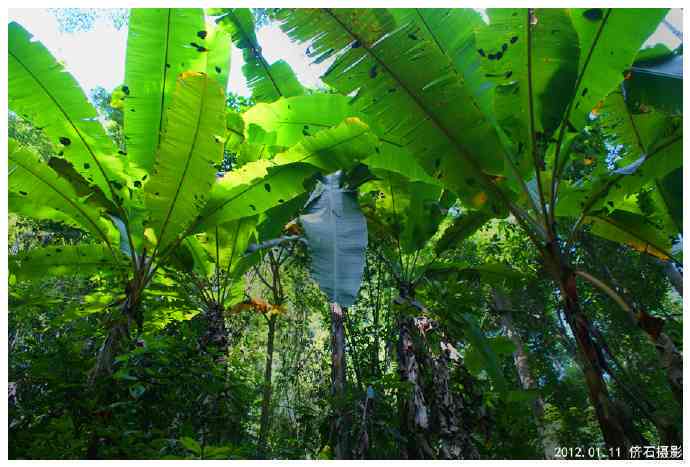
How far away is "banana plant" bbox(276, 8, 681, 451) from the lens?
177 centimetres

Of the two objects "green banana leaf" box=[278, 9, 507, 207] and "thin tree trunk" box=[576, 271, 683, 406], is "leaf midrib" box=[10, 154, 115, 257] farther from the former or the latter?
"thin tree trunk" box=[576, 271, 683, 406]

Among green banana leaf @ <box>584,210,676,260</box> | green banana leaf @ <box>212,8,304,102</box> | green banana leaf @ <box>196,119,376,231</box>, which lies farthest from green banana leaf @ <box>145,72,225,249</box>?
green banana leaf @ <box>584,210,676,260</box>

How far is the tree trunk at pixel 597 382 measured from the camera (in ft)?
5.03

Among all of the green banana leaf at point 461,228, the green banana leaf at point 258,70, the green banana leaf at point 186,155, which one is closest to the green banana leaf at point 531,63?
the green banana leaf at point 461,228

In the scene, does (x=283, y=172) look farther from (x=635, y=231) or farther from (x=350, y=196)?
(x=635, y=231)

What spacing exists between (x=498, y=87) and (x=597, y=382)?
54.7 inches

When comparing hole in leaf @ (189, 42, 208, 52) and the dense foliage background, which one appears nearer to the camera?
the dense foliage background

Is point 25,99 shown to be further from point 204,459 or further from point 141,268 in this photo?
point 204,459

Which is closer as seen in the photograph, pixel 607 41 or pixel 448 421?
pixel 607 41

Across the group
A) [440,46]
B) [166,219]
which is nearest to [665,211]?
[440,46]

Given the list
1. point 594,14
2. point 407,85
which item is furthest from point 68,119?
point 594,14

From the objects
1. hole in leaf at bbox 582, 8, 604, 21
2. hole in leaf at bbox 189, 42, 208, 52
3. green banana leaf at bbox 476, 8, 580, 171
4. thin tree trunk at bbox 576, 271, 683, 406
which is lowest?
thin tree trunk at bbox 576, 271, 683, 406

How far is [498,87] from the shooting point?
2.06 meters

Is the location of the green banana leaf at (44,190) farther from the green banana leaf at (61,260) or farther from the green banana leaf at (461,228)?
the green banana leaf at (461,228)
